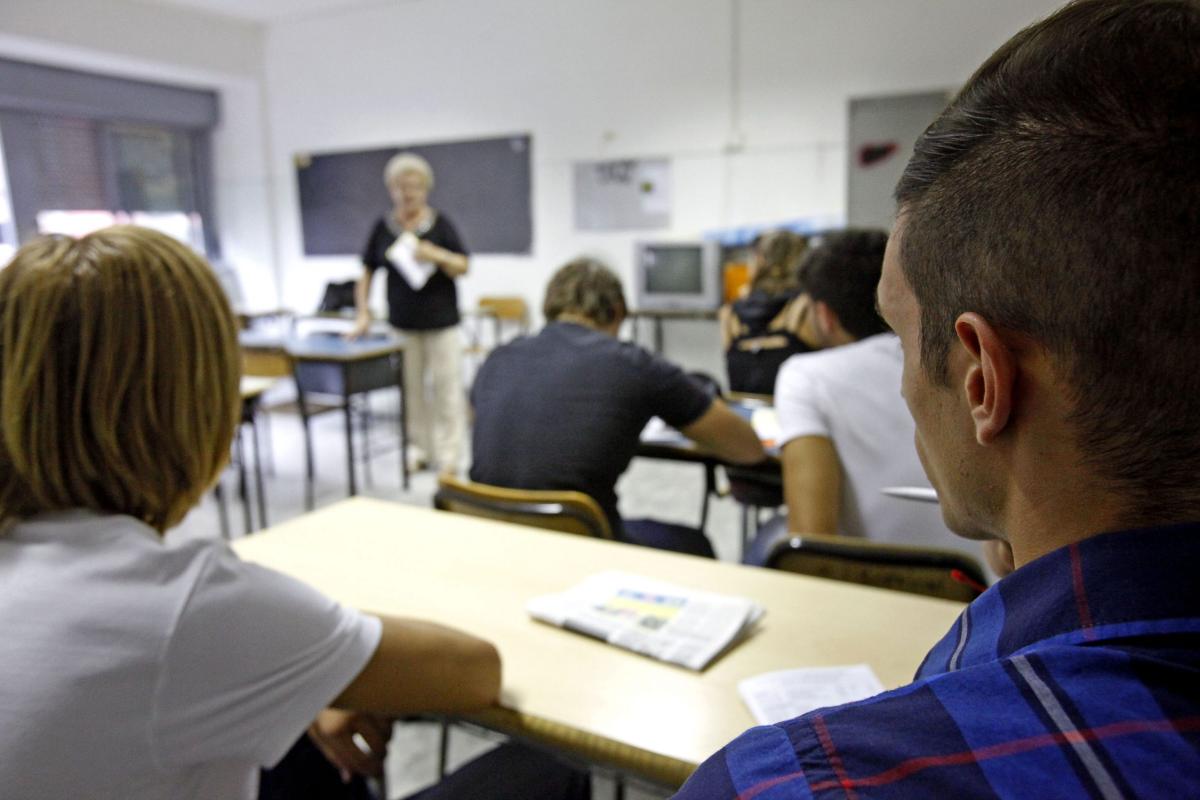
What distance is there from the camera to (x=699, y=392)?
2.12 metres

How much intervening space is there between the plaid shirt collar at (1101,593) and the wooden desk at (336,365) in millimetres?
3629

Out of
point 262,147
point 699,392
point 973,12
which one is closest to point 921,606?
point 699,392

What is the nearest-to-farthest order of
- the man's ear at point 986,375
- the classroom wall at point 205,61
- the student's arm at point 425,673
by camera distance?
the man's ear at point 986,375, the student's arm at point 425,673, the classroom wall at point 205,61

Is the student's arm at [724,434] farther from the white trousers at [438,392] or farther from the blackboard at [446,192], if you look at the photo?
the blackboard at [446,192]

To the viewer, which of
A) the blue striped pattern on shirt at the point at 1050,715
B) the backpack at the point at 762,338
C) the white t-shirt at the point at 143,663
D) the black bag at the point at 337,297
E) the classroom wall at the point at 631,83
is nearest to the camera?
the blue striped pattern on shirt at the point at 1050,715

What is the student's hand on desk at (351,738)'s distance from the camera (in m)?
1.19

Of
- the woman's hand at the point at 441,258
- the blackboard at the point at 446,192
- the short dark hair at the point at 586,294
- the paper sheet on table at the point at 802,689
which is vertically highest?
the blackboard at the point at 446,192

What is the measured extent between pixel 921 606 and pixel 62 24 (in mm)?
7523

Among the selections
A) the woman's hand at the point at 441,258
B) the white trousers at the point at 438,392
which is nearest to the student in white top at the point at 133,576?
the woman's hand at the point at 441,258

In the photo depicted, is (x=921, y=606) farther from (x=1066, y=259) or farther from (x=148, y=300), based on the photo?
(x=148, y=300)

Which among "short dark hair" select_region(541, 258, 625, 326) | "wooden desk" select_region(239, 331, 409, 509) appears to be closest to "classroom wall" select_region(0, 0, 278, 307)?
"wooden desk" select_region(239, 331, 409, 509)

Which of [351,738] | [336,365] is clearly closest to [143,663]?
[351,738]

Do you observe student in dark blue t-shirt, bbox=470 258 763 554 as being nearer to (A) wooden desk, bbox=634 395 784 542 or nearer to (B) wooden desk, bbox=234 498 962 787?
(A) wooden desk, bbox=634 395 784 542

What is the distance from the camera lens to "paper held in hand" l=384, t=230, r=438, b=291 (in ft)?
15.4
